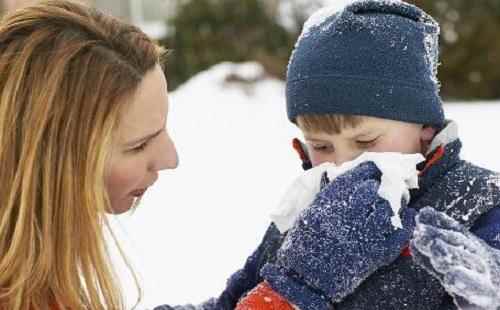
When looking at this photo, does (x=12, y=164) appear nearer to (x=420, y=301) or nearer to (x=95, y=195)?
(x=95, y=195)

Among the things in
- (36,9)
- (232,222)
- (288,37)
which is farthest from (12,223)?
(288,37)

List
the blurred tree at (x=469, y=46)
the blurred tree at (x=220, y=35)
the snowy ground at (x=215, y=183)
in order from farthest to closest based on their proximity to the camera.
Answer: the blurred tree at (x=469, y=46) < the blurred tree at (x=220, y=35) < the snowy ground at (x=215, y=183)

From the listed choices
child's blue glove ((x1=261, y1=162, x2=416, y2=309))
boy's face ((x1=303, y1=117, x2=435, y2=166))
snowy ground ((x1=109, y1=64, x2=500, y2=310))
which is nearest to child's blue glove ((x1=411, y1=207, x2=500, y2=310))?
child's blue glove ((x1=261, y1=162, x2=416, y2=309))

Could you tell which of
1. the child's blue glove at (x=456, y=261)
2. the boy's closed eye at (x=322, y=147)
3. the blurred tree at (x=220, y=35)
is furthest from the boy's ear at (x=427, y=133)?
the blurred tree at (x=220, y=35)

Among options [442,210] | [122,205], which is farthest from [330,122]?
[122,205]

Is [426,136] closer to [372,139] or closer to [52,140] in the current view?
[372,139]

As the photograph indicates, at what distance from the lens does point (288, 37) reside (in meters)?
12.6

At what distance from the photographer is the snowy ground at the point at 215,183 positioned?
459 centimetres

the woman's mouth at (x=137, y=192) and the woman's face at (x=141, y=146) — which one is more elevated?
the woman's face at (x=141, y=146)

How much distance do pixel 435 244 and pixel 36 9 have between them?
1111 mm

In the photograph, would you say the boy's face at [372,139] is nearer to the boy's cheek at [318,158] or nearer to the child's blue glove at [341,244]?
the boy's cheek at [318,158]

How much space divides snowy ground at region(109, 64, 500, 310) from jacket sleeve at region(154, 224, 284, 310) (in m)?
0.97

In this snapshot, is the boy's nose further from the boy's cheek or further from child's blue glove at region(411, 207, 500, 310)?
child's blue glove at region(411, 207, 500, 310)

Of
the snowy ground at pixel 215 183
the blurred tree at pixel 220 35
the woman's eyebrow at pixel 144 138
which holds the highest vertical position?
the blurred tree at pixel 220 35
